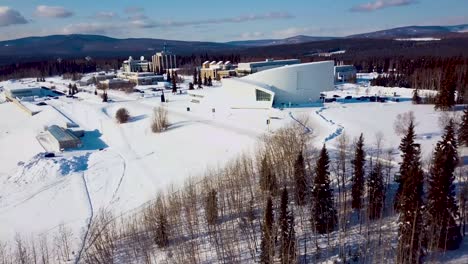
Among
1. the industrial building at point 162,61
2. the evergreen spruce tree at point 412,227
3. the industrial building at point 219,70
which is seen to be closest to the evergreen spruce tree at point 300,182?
the evergreen spruce tree at point 412,227

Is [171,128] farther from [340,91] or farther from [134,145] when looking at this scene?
[340,91]

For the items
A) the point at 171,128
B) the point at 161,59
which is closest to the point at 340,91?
the point at 171,128

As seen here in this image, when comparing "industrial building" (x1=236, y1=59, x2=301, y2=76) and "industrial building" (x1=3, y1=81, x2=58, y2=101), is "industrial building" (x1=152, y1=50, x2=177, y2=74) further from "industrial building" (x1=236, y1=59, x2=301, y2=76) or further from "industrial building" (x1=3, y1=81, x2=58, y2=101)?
"industrial building" (x1=236, y1=59, x2=301, y2=76)

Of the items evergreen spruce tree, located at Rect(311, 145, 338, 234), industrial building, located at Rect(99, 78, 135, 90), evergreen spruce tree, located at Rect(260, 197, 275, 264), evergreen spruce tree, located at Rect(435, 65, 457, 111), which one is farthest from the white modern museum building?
industrial building, located at Rect(99, 78, 135, 90)

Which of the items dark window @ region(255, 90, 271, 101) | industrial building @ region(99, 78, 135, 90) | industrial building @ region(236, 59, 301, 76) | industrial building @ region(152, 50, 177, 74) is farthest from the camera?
industrial building @ region(152, 50, 177, 74)

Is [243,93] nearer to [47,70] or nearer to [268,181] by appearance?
[268,181]

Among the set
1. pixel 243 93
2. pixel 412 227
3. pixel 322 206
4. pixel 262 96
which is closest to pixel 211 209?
pixel 322 206
